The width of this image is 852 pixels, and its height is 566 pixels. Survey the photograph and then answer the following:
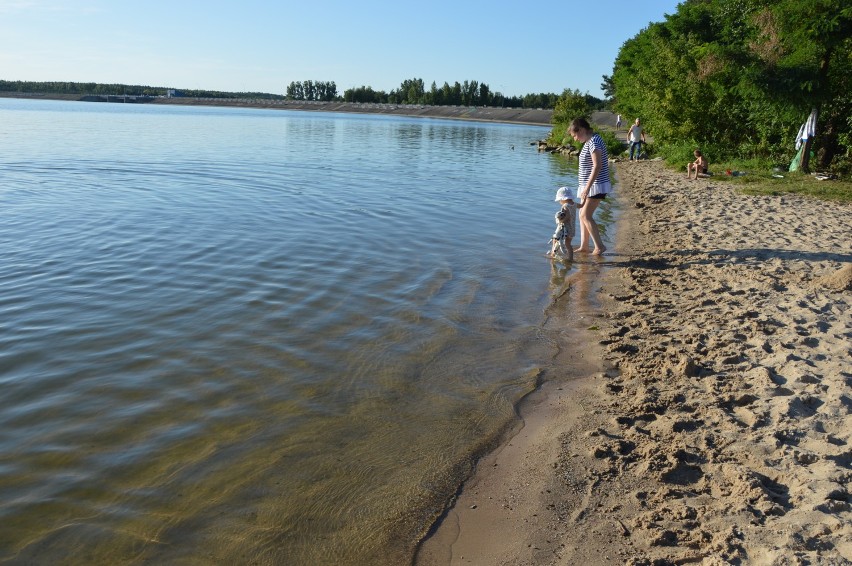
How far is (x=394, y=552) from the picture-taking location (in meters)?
4.01

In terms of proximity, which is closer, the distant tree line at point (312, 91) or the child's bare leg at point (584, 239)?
the child's bare leg at point (584, 239)

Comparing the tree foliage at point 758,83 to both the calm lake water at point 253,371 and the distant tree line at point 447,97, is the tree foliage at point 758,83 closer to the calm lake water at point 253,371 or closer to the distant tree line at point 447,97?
the calm lake water at point 253,371

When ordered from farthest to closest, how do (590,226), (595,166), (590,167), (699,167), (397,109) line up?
(397,109)
(699,167)
(590,226)
(590,167)
(595,166)

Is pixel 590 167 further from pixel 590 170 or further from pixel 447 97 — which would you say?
pixel 447 97

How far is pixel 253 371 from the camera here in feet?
21.0

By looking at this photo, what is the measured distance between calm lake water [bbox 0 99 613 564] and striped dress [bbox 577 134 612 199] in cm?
128

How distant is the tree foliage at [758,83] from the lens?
18.8 m

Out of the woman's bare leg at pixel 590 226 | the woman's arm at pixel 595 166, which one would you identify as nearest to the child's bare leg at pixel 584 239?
the woman's bare leg at pixel 590 226

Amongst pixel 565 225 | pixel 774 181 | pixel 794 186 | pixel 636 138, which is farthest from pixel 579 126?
pixel 636 138

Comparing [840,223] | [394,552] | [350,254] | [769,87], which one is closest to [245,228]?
[350,254]

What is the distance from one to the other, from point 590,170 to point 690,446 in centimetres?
675

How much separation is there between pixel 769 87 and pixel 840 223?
319 inches

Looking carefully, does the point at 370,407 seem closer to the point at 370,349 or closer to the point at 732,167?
the point at 370,349

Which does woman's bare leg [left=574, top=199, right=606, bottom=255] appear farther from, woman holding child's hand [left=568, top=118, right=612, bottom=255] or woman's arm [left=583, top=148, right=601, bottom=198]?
woman's arm [left=583, top=148, right=601, bottom=198]
